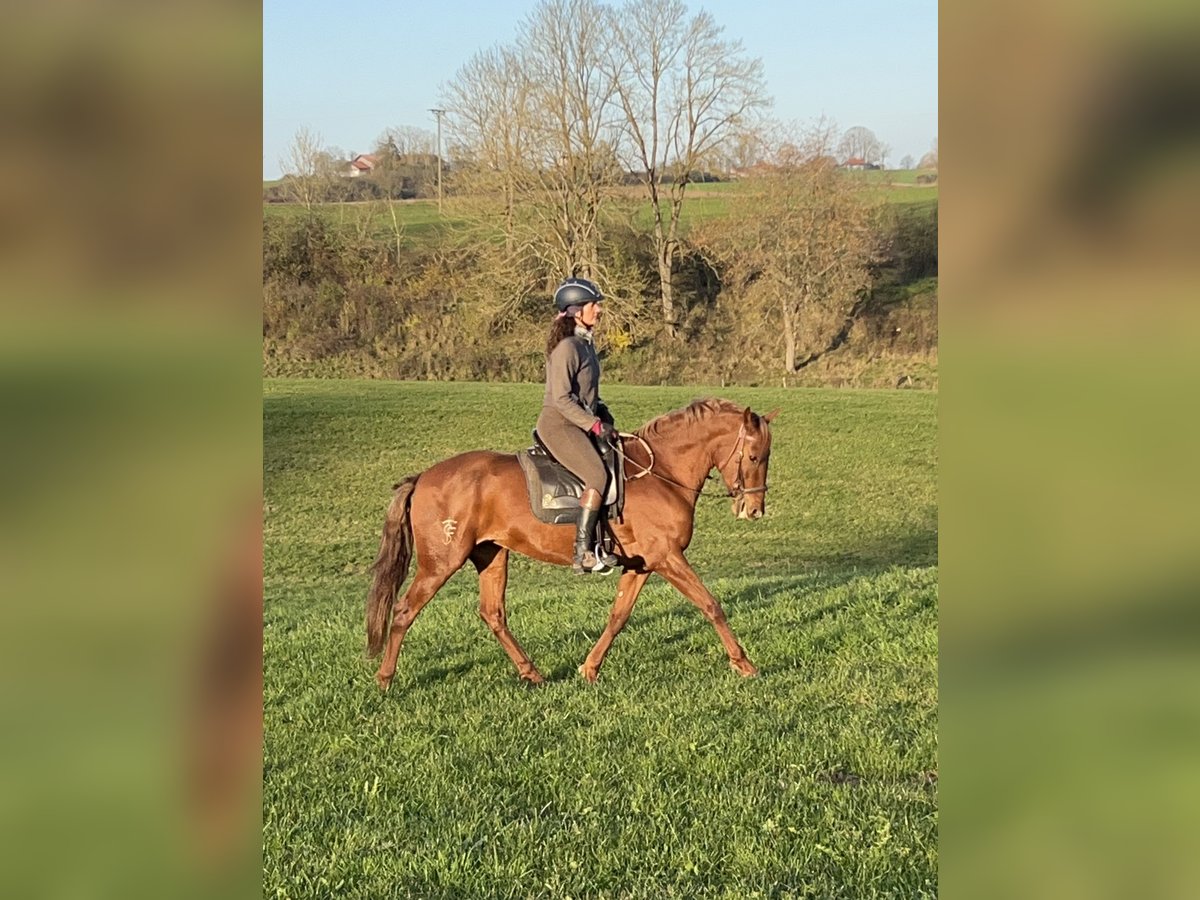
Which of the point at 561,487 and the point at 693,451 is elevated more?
the point at 693,451

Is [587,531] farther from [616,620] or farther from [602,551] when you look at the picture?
[616,620]

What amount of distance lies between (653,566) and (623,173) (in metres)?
35.6

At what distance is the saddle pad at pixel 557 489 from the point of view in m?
7.92

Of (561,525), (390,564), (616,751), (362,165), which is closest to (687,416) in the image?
(561,525)

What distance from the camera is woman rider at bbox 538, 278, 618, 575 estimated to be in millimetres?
7648

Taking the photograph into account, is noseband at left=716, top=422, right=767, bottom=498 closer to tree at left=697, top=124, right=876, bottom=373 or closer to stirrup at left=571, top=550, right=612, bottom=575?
stirrup at left=571, top=550, right=612, bottom=575

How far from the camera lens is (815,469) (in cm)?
2641

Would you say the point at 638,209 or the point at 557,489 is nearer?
the point at 557,489

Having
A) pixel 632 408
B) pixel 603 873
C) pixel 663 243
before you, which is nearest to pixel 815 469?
pixel 632 408

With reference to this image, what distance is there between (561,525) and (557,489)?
1.00 feet

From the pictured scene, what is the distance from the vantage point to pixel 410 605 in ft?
26.7

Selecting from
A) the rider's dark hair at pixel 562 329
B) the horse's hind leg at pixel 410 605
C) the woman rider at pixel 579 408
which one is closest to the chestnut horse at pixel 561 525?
the horse's hind leg at pixel 410 605

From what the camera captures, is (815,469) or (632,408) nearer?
(815,469)
